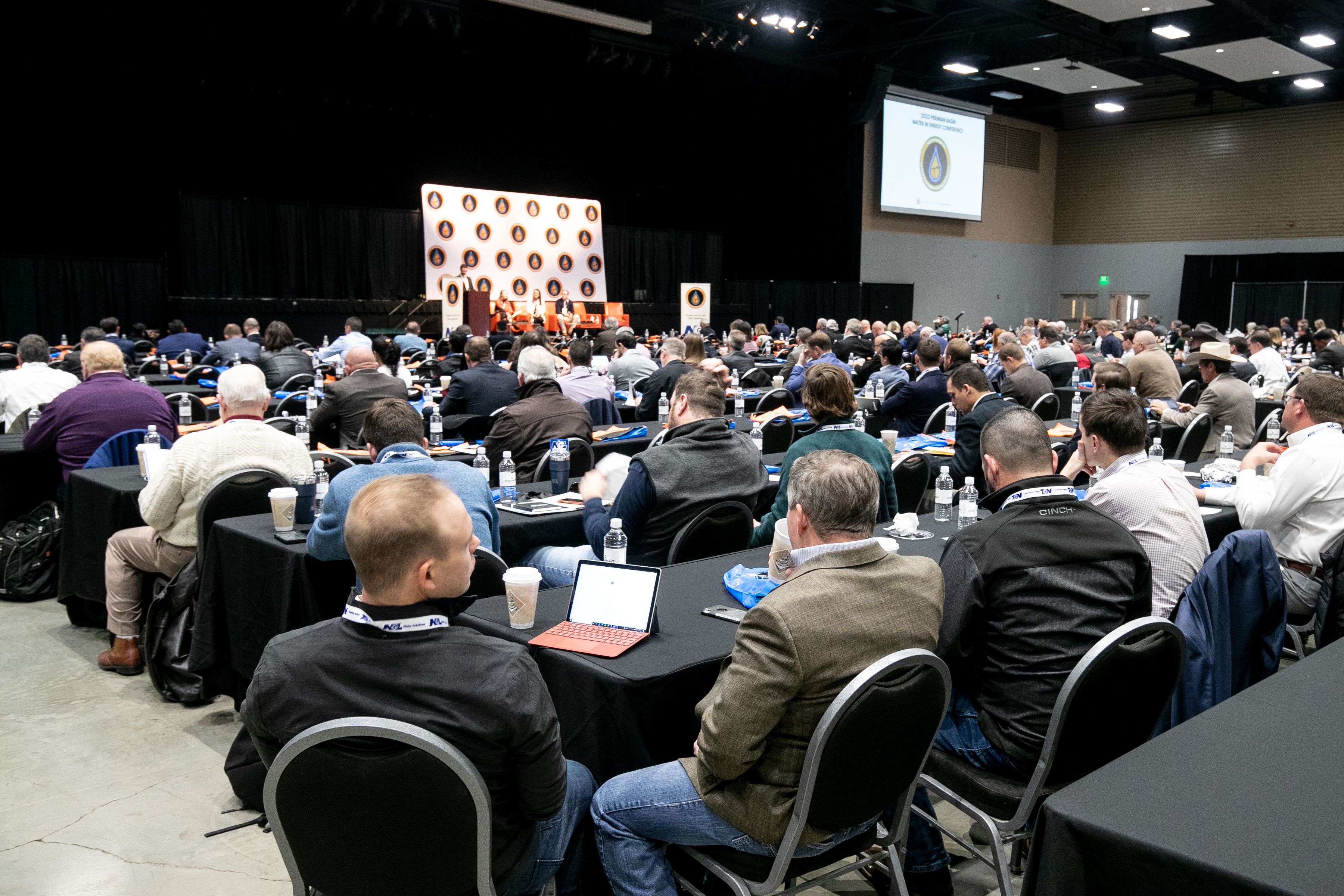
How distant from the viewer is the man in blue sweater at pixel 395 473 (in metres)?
3.03

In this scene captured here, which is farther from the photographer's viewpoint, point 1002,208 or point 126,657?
point 1002,208

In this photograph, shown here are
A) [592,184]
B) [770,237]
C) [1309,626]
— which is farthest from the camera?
[770,237]

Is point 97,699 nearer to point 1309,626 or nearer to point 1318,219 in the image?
point 1309,626

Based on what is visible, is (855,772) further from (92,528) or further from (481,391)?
(481,391)

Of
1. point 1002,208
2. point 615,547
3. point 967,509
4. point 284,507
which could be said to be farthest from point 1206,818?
point 1002,208

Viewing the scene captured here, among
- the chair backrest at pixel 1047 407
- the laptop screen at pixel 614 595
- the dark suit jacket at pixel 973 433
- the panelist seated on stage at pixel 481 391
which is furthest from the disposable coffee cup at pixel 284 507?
the chair backrest at pixel 1047 407

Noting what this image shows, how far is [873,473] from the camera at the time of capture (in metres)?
2.13

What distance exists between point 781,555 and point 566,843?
97 cm

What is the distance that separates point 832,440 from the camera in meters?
3.83

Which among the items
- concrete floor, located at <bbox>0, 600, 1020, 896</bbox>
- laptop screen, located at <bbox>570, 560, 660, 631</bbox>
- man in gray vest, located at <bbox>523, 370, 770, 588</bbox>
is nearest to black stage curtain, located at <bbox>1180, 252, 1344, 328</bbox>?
man in gray vest, located at <bbox>523, 370, 770, 588</bbox>

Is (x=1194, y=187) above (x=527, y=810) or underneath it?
above

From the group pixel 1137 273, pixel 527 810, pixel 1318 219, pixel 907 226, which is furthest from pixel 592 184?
pixel 527 810

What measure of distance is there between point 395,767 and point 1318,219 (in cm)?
2566

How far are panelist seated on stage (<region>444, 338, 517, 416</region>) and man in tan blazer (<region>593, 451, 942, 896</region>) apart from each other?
4873 millimetres
